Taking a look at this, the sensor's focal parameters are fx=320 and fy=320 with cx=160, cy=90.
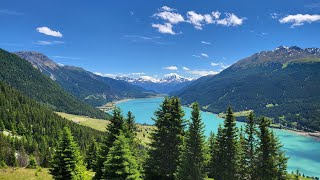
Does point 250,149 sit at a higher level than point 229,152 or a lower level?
higher

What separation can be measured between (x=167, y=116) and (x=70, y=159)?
586 inches

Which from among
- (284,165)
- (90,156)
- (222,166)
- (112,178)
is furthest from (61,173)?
(90,156)

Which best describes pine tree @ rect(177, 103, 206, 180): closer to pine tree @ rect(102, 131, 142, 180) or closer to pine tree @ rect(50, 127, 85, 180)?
pine tree @ rect(50, 127, 85, 180)

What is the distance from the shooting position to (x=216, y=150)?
48.8 meters

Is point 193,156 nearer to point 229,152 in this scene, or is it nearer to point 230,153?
point 229,152

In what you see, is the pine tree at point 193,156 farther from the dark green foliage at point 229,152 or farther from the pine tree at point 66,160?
the pine tree at point 66,160

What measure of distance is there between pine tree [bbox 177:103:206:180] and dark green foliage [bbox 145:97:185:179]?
2826mm

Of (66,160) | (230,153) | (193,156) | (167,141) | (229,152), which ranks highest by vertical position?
(167,141)

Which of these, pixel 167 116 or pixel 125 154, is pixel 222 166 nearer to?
pixel 167 116

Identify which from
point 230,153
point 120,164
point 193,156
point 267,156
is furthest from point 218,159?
point 120,164

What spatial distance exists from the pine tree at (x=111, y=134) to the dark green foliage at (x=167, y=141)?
A: 525 centimetres

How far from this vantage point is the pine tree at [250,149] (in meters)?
46.1

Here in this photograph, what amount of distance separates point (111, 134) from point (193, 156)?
11031 mm

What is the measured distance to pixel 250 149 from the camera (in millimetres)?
47250
